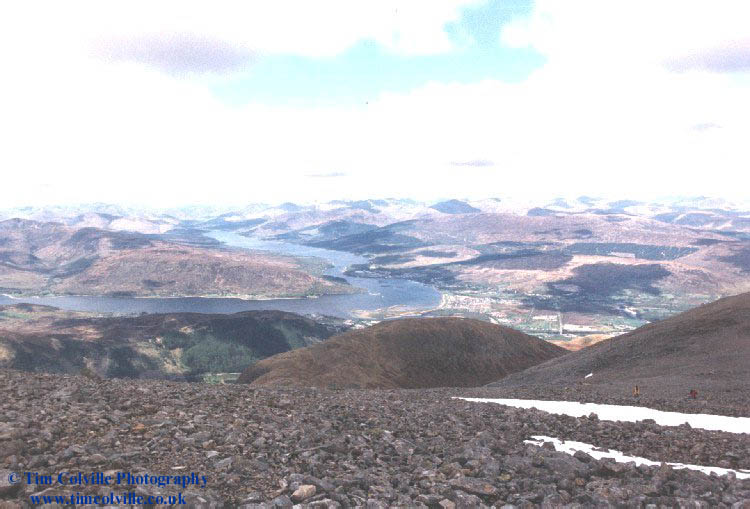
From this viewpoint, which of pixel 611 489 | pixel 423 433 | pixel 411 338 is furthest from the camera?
pixel 411 338

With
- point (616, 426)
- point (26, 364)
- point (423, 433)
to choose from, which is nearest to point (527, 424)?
point (616, 426)

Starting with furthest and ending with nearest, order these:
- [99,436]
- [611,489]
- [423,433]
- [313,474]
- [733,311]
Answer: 1. [733,311]
2. [423,433]
3. [99,436]
4. [313,474]
5. [611,489]

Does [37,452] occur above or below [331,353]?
above

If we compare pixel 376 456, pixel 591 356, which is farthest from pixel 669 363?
pixel 376 456

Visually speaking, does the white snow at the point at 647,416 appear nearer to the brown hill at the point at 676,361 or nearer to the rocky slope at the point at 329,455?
the rocky slope at the point at 329,455

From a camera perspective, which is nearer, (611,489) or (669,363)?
(611,489)

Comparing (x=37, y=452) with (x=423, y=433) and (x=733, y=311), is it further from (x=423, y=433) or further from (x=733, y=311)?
(x=733, y=311)

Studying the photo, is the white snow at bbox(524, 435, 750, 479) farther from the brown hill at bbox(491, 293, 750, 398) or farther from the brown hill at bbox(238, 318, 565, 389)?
the brown hill at bbox(238, 318, 565, 389)

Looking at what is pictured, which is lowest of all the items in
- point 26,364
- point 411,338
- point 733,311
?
point 26,364
